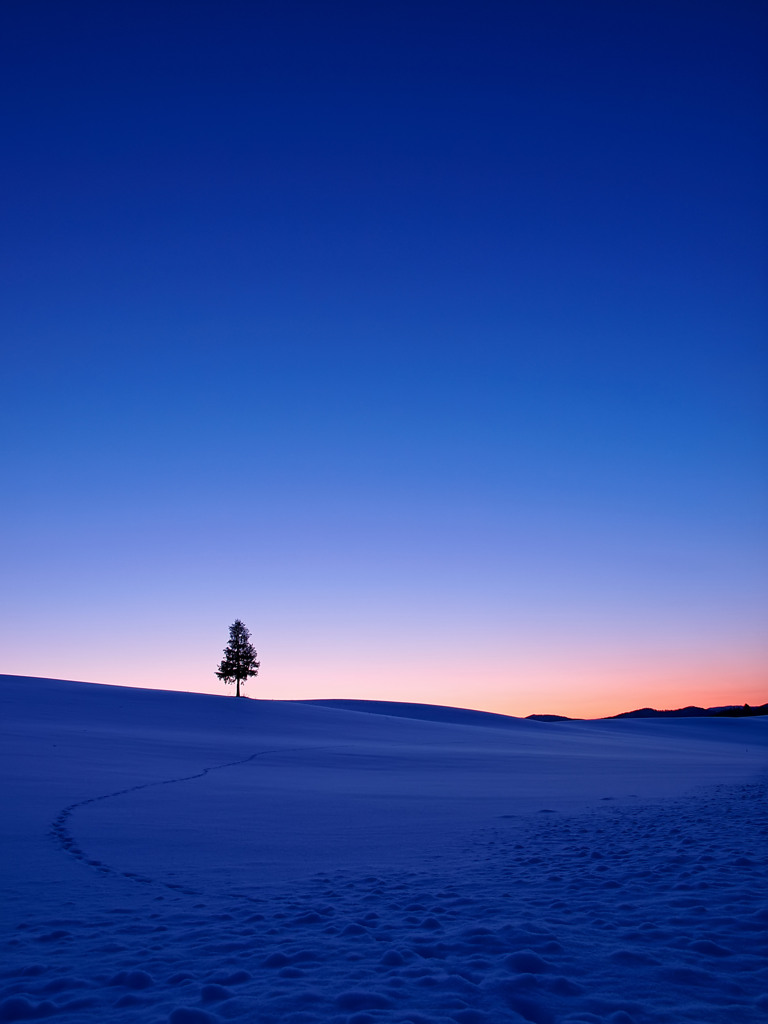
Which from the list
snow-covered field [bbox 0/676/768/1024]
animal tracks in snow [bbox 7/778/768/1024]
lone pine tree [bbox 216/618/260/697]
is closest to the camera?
animal tracks in snow [bbox 7/778/768/1024]

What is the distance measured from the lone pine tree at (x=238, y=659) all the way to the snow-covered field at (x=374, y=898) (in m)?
34.8

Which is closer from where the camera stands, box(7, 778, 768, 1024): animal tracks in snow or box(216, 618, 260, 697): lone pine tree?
box(7, 778, 768, 1024): animal tracks in snow

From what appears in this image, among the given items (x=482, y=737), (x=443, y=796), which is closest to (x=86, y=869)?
(x=443, y=796)

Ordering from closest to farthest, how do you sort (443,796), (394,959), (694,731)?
(394,959)
(443,796)
(694,731)

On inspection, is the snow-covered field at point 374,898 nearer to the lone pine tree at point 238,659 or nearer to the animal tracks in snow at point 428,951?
the animal tracks in snow at point 428,951

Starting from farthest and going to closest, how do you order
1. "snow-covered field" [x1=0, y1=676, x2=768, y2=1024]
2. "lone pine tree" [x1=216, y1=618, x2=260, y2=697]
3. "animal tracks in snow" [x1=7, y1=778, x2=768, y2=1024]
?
"lone pine tree" [x1=216, y1=618, x2=260, y2=697] → "snow-covered field" [x1=0, y1=676, x2=768, y2=1024] → "animal tracks in snow" [x1=7, y1=778, x2=768, y2=1024]

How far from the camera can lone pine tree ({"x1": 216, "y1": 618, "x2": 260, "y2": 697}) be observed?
4844cm

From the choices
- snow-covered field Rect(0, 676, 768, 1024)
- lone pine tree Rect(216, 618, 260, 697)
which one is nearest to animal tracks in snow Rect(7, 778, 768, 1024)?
snow-covered field Rect(0, 676, 768, 1024)

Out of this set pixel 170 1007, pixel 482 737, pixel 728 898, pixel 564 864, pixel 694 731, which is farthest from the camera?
pixel 694 731

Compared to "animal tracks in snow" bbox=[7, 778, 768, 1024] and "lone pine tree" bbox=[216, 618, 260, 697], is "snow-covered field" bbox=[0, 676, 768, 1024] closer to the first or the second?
"animal tracks in snow" bbox=[7, 778, 768, 1024]

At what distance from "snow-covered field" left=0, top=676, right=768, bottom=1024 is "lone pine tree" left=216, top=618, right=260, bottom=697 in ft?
114

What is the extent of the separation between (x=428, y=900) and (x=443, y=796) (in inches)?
261

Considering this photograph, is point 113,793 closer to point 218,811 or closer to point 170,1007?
point 218,811

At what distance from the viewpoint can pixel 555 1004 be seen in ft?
12.5
